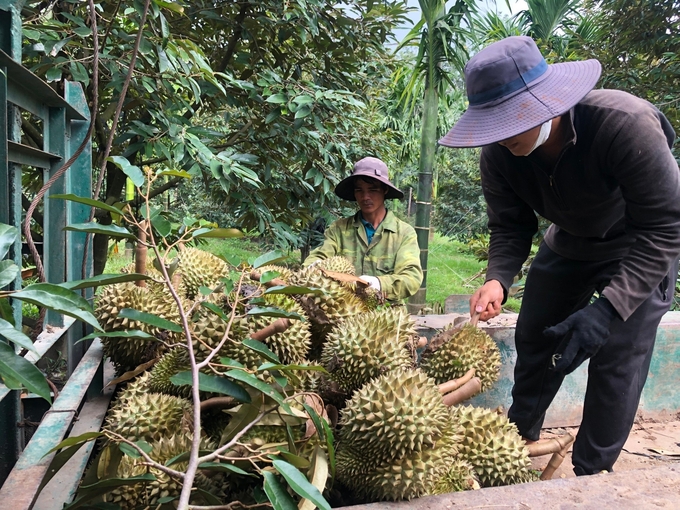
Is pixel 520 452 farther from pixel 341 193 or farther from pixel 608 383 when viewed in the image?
pixel 341 193

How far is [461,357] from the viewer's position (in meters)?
1.55

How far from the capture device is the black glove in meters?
1.63

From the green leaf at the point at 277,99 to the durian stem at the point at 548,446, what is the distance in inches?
99.6

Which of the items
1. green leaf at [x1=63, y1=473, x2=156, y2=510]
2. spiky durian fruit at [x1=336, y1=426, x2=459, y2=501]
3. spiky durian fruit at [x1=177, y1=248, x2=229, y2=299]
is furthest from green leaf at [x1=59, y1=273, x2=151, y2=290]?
spiky durian fruit at [x1=336, y1=426, x2=459, y2=501]

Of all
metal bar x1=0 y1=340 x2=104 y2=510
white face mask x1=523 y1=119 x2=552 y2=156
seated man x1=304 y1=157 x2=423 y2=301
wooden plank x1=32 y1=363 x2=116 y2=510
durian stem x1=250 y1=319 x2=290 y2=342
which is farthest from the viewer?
seated man x1=304 y1=157 x2=423 y2=301

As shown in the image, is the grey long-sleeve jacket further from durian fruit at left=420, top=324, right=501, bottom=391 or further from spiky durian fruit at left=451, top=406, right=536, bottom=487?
spiky durian fruit at left=451, top=406, right=536, bottom=487

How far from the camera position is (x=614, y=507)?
1019 mm

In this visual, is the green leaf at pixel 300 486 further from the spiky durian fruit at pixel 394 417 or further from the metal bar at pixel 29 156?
the metal bar at pixel 29 156

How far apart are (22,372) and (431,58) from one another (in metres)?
5.35

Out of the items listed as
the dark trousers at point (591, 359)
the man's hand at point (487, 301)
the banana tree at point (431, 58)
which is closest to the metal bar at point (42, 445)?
the man's hand at point (487, 301)

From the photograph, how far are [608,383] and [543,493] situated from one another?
104 cm

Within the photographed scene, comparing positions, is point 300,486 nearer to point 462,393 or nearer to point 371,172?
point 462,393

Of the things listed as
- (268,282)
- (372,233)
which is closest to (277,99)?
(372,233)

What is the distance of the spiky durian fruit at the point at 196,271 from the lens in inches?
63.3
